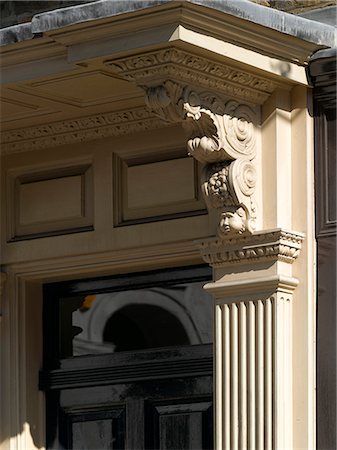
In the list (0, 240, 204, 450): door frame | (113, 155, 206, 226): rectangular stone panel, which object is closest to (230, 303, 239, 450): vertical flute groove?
(113, 155, 206, 226): rectangular stone panel

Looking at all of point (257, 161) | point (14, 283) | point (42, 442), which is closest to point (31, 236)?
point (14, 283)

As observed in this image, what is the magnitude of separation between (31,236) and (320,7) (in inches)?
76.1

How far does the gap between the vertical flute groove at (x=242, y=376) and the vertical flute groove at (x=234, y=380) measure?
0.07 ft

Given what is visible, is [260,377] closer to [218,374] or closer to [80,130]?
[218,374]

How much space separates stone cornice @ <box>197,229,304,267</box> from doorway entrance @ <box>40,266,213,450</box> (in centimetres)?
75

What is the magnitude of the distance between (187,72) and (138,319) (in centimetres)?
214

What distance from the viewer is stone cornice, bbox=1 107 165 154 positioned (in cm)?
834

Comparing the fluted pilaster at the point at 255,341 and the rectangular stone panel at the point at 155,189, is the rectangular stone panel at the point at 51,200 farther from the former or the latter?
the fluted pilaster at the point at 255,341

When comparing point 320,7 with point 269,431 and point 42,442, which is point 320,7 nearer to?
point 269,431

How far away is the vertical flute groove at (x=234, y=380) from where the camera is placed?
750cm

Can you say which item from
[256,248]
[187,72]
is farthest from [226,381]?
[187,72]

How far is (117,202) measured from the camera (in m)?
8.50

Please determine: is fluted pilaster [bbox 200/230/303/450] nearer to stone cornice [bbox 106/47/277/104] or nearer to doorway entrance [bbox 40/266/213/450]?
stone cornice [bbox 106/47/277/104]

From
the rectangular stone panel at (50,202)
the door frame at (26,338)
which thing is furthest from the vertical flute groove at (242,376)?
the rectangular stone panel at (50,202)
